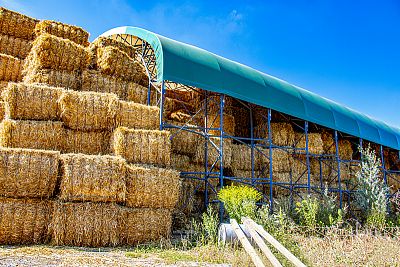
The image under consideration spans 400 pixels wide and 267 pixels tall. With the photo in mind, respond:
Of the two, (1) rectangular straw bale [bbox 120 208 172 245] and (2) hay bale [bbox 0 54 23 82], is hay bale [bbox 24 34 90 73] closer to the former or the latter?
(2) hay bale [bbox 0 54 23 82]

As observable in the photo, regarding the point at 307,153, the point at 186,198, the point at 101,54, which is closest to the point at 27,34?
the point at 101,54

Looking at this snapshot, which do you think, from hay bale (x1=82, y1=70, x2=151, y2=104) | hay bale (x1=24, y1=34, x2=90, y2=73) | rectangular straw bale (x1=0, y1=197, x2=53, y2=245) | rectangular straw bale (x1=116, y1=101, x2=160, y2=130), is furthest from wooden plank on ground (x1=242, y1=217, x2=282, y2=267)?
hay bale (x1=24, y1=34, x2=90, y2=73)

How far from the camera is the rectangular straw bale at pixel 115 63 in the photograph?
1325 centimetres

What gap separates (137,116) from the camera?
36.7 feet

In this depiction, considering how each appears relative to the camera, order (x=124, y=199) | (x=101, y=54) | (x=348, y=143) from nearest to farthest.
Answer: (x=124, y=199)
(x=101, y=54)
(x=348, y=143)

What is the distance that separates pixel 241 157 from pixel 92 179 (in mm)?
7554

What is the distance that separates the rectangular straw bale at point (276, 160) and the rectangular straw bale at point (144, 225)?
6.41m

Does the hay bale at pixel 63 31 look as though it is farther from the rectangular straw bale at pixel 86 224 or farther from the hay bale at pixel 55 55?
the rectangular straw bale at pixel 86 224

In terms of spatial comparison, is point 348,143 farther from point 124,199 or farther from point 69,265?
point 69,265

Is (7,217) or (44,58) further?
(44,58)

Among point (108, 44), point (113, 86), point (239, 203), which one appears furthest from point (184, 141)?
point (108, 44)

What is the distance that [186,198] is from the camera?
504 inches

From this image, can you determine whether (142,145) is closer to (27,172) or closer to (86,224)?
(86,224)

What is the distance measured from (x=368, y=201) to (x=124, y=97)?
11.0 meters
